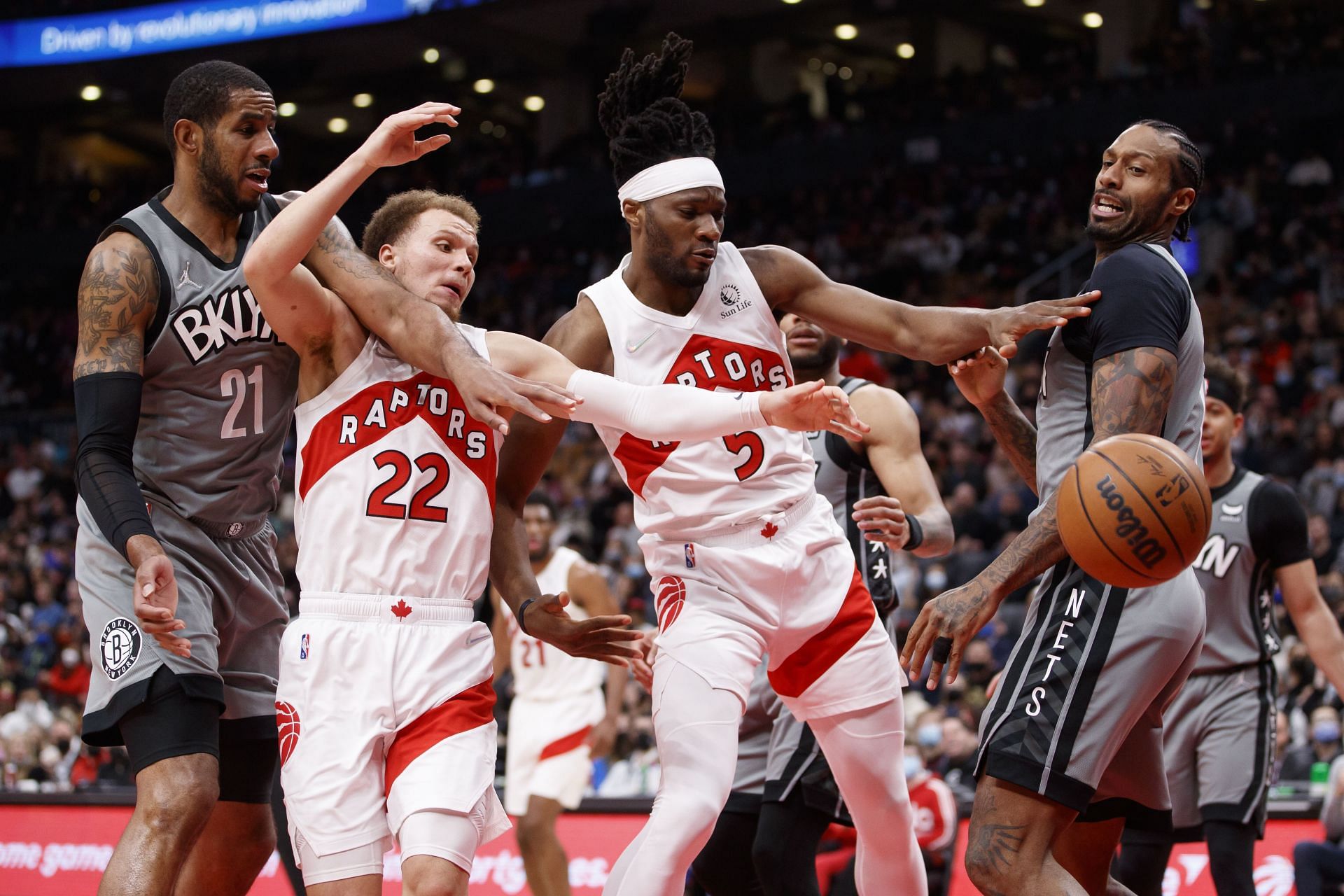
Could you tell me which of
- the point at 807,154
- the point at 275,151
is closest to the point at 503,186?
the point at 807,154

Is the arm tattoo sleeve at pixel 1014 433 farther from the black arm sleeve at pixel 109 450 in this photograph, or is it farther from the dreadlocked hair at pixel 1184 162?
the black arm sleeve at pixel 109 450

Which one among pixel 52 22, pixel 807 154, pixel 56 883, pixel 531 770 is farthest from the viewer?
pixel 52 22

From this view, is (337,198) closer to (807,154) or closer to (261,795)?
(261,795)

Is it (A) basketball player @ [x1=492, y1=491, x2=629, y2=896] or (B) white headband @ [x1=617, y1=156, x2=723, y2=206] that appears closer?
(B) white headband @ [x1=617, y1=156, x2=723, y2=206]

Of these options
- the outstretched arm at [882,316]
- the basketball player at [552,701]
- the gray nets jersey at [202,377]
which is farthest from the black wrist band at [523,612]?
the basketball player at [552,701]

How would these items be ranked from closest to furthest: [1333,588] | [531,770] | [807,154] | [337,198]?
1. [337,198]
2. [531,770]
3. [1333,588]
4. [807,154]

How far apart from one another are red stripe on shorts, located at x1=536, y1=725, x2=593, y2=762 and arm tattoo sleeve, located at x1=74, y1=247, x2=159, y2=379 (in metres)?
4.39

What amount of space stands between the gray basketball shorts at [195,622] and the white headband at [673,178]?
5.20 feet

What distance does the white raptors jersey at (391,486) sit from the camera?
3775 millimetres

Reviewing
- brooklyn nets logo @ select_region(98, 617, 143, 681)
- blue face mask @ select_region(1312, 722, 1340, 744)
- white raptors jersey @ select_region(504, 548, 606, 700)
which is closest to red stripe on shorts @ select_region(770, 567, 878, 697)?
brooklyn nets logo @ select_region(98, 617, 143, 681)

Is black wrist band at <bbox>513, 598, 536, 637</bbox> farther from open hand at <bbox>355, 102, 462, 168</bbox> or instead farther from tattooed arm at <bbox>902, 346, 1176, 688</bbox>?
open hand at <bbox>355, 102, 462, 168</bbox>

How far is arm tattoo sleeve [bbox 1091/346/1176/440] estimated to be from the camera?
3729 mm

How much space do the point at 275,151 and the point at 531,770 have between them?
14.5 ft

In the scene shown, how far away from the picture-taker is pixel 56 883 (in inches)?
366
